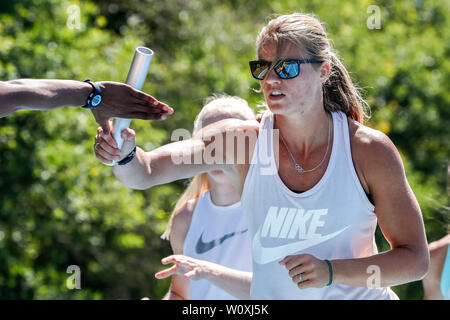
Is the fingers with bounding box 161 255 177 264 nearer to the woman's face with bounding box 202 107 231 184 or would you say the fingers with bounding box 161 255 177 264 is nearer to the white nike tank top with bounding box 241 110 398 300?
the white nike tank top with bounding box 241 110 398 300

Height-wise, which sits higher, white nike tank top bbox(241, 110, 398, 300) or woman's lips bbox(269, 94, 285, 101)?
woman's lips bbox(269, 94, 285, 101)

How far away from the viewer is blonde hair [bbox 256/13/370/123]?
2.54 metres

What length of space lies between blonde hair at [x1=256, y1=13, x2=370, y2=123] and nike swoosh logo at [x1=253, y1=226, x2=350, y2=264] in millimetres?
523

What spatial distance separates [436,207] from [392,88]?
5.17 metres

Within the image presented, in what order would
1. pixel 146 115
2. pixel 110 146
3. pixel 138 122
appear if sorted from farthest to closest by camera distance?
pixel 138 122 → pixel 110 146 → pixel 146 115

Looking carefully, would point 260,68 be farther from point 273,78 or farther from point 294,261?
point 294,261

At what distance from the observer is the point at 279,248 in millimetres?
2598

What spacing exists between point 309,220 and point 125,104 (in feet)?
2.58

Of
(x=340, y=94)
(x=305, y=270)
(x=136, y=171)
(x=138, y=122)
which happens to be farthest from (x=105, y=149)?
(x=138, y=122)

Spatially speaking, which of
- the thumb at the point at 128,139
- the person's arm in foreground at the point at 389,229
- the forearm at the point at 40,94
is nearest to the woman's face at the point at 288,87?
the person's arm in foreground at the point at 389,229

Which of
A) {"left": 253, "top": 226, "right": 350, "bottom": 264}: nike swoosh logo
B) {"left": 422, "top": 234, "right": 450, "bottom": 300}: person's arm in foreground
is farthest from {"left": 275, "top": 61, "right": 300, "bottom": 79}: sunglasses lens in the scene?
{"left": 422, "top": 234, "right": 450, "bottom": 300}: person's arm in foreground

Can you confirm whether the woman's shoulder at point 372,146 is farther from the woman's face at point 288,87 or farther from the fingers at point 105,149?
the fingers at point 105,149
